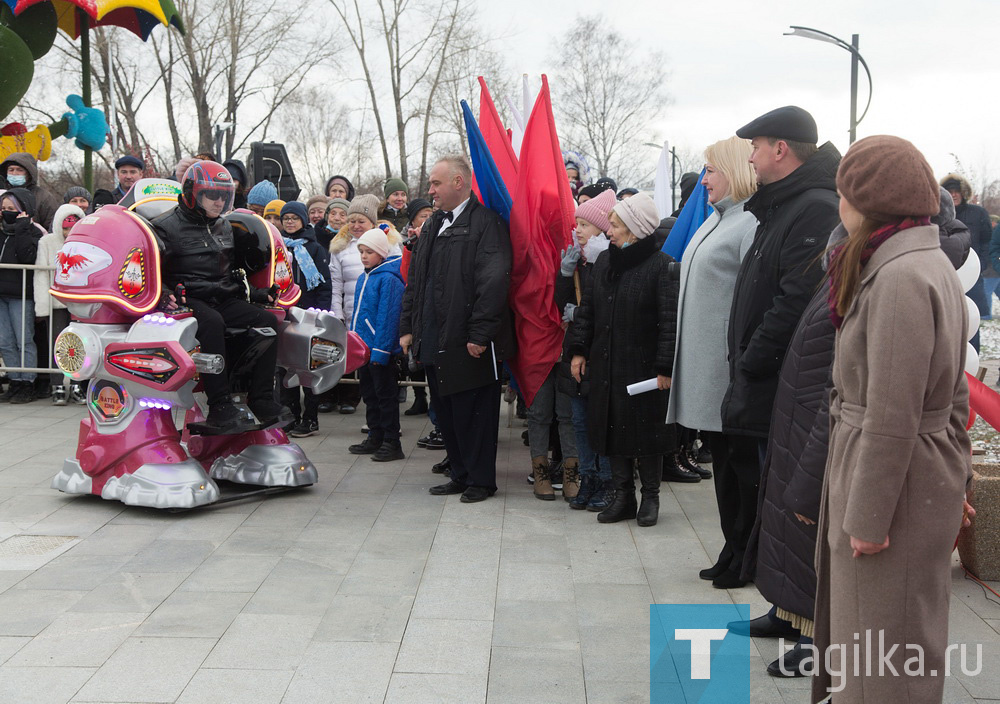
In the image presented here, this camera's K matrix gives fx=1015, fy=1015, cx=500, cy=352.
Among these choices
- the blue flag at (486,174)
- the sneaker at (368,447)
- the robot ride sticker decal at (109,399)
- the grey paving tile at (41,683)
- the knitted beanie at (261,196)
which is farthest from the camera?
the knitted beanie at (261,196)

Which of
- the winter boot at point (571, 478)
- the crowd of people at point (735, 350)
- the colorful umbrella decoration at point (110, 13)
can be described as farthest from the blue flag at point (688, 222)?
the colorful umbrella decoration at point (110, 13)

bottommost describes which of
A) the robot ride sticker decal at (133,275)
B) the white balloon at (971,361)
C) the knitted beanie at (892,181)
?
the white balloon at (971,361)

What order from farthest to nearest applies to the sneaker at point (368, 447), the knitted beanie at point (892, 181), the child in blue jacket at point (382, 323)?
the sneaker at point (368, 447) → the child in blue jacket at point (382, 323) → the knitted beanie at point (892, 181)

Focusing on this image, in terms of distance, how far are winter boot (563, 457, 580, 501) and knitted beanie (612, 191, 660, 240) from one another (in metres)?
1.66

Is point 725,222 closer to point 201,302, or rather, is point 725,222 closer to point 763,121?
point 763,121

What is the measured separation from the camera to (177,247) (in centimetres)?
599

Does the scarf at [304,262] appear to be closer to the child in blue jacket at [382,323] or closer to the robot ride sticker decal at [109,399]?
the child in blue jacket at [382,323]

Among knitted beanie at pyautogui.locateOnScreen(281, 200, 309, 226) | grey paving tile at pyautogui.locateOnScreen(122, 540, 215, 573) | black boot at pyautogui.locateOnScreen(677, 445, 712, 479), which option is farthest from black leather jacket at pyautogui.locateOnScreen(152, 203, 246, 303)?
black boot at pyautogui.locateOnScreen(677, 445, 712, 479)

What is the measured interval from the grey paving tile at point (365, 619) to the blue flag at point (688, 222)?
134 inches

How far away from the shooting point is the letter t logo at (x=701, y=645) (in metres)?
3.76

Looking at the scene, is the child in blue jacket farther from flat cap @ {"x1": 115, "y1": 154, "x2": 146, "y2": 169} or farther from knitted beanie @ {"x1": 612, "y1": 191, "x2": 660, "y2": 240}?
flat cap @ {"x1": 115, "y1": 154, "x2": 146, "y2": 169}

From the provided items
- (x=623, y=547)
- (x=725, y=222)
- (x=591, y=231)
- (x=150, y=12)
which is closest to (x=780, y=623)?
(x=623, y=547)

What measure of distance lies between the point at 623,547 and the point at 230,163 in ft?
18.6

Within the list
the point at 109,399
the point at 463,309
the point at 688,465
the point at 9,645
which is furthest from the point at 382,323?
the point at 9,645
